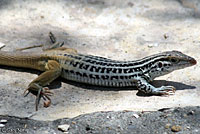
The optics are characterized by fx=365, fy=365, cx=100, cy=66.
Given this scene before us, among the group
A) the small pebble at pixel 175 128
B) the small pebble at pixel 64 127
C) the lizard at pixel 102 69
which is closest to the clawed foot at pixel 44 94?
the lizard at pixel 102 69

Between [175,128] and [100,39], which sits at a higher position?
[100,39]

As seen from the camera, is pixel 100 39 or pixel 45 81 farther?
pixel 100 39

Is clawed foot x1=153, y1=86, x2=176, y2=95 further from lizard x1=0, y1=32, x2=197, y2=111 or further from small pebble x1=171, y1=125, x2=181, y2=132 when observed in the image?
small pebble x1=171, y1=125, x2=181, y2=132

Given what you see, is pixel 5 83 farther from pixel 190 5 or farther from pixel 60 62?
pixel 190 5

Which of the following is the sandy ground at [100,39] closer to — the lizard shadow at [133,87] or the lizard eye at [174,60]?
the lizard shadow at [133,87]

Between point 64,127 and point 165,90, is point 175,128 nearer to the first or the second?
point 165,90

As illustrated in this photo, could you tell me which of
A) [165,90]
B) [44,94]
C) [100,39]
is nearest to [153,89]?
[165,90]
